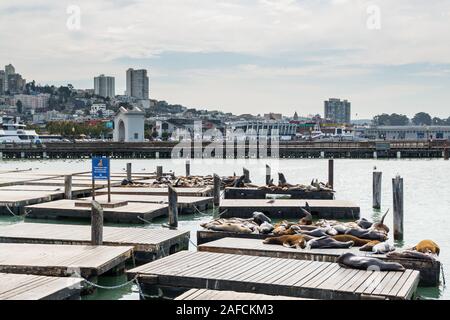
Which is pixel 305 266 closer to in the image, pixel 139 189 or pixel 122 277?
pixel 122 277

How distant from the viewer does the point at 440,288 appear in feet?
31.8

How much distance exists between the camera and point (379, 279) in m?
8.05

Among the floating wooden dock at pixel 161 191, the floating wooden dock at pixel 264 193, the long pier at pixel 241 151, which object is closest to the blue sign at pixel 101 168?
the floating wooden dock at pixel 161 191

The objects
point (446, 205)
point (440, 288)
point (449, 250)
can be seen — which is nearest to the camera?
point (440, 288)

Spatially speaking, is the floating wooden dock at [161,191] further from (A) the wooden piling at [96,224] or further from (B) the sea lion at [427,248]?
(B) the sea lion at [427,248]

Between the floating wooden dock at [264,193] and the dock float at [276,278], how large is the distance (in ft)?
40.1

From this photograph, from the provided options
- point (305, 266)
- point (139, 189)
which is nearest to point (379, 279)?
point (305, 266)

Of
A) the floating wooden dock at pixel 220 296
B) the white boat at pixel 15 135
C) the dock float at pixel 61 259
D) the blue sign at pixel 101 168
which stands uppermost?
the white boat at pixel 15 135

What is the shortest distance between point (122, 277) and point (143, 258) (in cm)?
85

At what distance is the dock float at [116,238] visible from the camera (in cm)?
1100

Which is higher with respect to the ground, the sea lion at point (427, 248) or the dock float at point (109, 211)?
the sea lion at point (427, 248)
